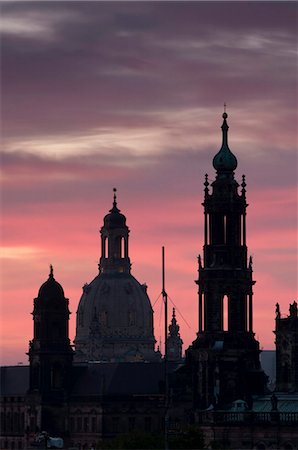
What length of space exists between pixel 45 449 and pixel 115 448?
6.00 metres

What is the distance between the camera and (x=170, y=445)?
196 m

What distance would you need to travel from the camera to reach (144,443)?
199625mm

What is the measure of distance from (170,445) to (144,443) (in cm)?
422

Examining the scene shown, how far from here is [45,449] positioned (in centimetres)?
19812

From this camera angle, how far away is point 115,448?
19962 cm

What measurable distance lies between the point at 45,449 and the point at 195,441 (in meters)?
12.5

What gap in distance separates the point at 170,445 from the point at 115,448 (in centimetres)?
587

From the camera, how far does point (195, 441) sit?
198m

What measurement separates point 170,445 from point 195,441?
2903 millimetres
